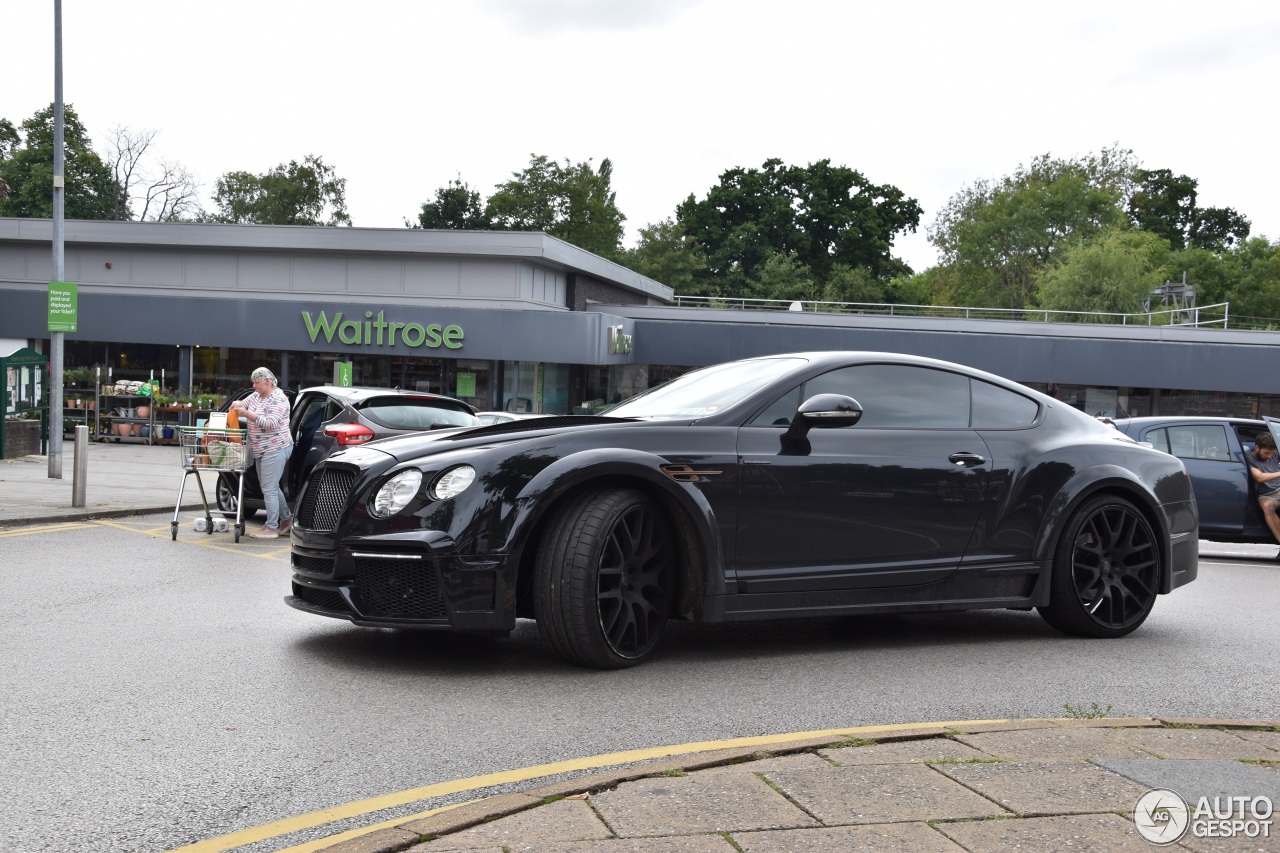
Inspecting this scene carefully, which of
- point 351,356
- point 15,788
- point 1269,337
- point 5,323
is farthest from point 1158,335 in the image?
point 15,788

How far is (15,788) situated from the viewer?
149 inches

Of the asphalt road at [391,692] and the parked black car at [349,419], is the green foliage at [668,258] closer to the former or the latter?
the parked black car at [349,419]

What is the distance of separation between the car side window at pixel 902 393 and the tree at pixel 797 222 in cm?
7035

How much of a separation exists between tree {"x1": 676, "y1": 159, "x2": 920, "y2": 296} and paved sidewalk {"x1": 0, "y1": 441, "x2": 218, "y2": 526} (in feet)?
184

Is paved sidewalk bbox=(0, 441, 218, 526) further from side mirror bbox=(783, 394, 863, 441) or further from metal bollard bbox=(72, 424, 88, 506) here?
side mirror bbox=(783, 394, 863, 441)

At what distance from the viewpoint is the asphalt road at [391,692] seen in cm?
384

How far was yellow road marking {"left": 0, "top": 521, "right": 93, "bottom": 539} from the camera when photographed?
36.2ft

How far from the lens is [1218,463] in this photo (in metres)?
12.7

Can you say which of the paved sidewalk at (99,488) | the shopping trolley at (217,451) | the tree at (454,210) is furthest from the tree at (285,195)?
the shopping trolley at (217,451)

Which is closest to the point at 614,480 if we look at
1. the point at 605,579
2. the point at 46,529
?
the point at 605,579

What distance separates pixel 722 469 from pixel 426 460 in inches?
54.3

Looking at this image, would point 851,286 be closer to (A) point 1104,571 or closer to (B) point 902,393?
(A) point 1104,571

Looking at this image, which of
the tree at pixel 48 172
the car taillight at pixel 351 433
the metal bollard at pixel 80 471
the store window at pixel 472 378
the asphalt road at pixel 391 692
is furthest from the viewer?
the tree at pixel 48 172

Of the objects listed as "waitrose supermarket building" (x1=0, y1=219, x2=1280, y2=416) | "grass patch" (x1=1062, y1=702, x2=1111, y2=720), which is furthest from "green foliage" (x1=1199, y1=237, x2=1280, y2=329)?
"grass patch" (x1=1062, y1=702, x2=1111, y2=720)
